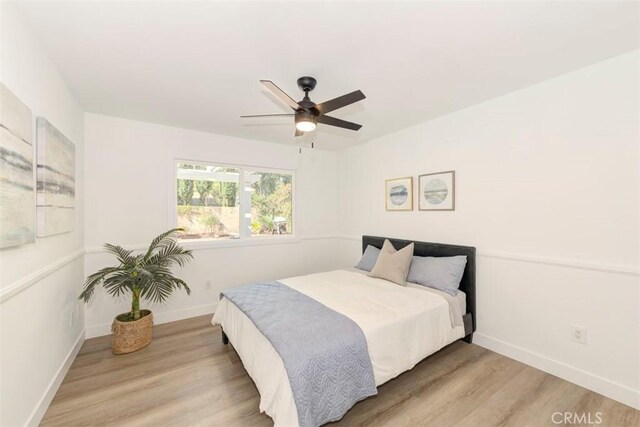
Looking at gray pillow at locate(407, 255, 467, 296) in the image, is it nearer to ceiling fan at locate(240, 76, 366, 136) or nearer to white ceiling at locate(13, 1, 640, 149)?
white ceiling at locate(13, 1, 640, 149)

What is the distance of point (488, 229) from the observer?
2746mm

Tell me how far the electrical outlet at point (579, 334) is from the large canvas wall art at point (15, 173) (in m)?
3.89

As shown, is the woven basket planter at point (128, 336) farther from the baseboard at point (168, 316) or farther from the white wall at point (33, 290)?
the baseboard at point (168, 316)

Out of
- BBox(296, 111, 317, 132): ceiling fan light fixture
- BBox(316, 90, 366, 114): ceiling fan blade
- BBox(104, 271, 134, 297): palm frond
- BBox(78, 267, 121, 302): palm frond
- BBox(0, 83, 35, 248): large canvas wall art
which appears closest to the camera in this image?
BBox(0, 83, 35, 248): large canvas wall art

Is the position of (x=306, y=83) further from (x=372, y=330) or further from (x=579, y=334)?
(x=579, y=334)

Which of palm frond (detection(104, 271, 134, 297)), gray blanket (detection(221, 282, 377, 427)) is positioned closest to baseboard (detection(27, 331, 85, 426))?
palm frond (detection(104, 271, 134, 297))

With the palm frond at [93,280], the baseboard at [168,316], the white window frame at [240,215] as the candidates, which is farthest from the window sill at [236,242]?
the palm frond at [93,280]

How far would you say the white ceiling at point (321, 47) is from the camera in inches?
60.1

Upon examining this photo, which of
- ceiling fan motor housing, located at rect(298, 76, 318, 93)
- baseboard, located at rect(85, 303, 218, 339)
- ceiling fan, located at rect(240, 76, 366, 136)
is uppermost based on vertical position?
ceiling fan motor housing, located at rect(298, 76, 318, 93)

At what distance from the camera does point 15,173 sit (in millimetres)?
1423

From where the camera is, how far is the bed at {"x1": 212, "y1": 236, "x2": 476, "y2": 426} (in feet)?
5.44

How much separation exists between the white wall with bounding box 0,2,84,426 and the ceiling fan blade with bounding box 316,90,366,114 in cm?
182

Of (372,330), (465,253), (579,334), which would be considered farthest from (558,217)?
(372,330)

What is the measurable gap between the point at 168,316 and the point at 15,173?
254 centimetres
